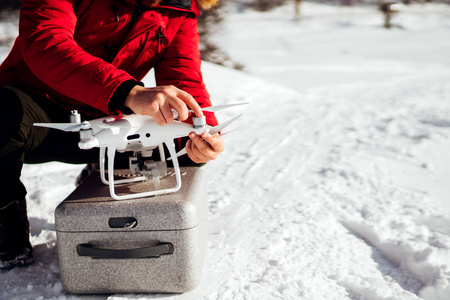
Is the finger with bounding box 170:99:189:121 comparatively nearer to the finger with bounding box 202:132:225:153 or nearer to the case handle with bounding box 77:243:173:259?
the finger with bounding box 202:132:225:153

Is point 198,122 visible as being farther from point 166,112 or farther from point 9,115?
point 9,115

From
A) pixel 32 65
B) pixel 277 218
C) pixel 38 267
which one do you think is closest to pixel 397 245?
pixel 277 218

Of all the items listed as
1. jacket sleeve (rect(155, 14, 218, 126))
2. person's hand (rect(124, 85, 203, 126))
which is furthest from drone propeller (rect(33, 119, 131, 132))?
jacket sleeve (rect(155, 14, 218, 126))

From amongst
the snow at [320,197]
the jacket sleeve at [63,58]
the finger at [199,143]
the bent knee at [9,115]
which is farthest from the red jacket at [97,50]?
the snow at [320,197]

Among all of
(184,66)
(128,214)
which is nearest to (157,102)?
(128,214)

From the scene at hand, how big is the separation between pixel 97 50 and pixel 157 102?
506 mm

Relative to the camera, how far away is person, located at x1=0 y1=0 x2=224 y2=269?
3.94ft

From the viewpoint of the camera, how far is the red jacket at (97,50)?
1.24m

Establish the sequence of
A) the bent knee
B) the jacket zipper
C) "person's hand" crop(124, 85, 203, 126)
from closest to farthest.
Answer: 1. "person's hand" crop(124, 85, 203, 126)
2. the bent knee
3. the jacket zipper

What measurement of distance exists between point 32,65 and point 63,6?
21cm

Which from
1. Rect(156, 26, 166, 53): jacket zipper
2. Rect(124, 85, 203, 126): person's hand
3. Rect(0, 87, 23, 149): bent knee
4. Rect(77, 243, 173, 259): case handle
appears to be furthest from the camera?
Rect(156, 26, 166, 53): jacket zipper

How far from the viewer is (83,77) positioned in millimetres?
1225

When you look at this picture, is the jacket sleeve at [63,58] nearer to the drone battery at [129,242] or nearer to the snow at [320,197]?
the drone battery at [129,242]

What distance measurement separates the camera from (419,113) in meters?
3.48
